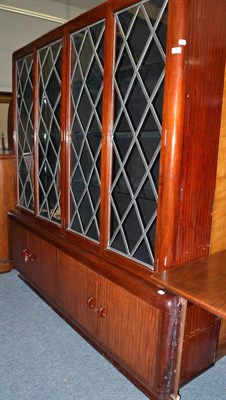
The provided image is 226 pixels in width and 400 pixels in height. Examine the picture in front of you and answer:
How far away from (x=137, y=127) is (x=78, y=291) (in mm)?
994

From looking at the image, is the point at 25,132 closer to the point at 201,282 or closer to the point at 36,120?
the point at 36,120

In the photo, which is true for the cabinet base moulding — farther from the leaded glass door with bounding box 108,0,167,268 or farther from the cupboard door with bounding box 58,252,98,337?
the leaded glass door with bounding box 108,0,167,268

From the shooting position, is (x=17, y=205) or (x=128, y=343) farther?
(x=17, y=205)

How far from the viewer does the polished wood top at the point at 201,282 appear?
3.42ft

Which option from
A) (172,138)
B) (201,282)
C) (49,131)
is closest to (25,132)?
(49,131)

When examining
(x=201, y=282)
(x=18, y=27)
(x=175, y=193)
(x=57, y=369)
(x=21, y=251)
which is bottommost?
(x=57, y=369)

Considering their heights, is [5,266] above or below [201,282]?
below

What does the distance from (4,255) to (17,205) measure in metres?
0.48

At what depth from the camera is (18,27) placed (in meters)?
3.94

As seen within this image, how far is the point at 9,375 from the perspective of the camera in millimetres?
1540

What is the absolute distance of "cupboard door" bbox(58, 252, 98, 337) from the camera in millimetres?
1690

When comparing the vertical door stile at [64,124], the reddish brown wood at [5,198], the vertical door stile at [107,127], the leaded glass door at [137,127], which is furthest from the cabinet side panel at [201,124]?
the reddish brown wood at [5,198]

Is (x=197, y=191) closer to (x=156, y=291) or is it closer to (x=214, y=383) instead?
(x=156, y=291)

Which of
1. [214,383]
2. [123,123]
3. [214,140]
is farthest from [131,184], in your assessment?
[214,383]
